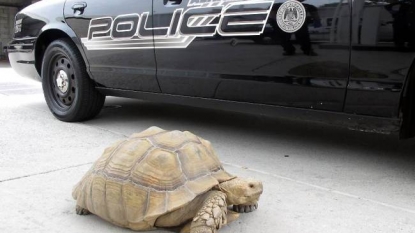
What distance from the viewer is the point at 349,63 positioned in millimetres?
2967

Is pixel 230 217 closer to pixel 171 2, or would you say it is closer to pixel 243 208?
pixel 243 208

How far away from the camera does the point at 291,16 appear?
3.15m

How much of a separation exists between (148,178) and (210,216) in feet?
1.27

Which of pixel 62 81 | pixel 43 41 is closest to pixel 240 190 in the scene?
pixel 62 81

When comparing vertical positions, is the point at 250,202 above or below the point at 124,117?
above

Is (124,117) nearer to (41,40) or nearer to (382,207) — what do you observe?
(41,40)

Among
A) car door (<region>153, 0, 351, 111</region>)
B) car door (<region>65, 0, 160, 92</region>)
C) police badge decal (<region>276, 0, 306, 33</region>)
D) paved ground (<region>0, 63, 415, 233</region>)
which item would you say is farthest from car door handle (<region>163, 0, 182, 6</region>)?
A: paved ground (<region>0, 63, 415, 233</region>)

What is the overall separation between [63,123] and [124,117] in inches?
28.6

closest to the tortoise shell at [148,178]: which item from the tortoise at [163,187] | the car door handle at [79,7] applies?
the tortoise at [163,187]

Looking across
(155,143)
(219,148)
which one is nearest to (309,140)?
(219,148)

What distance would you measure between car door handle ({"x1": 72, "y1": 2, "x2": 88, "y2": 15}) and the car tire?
36 centimetres

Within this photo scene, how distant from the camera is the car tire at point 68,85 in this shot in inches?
186

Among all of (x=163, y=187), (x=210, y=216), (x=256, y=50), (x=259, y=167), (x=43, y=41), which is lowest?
(x=259, y=167)

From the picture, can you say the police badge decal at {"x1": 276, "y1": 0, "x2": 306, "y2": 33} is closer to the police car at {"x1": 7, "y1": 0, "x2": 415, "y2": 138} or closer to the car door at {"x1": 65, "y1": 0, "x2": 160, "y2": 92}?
the police car at {"x1": 7, "y1": 0, "x2": 415, "y2": 138}
